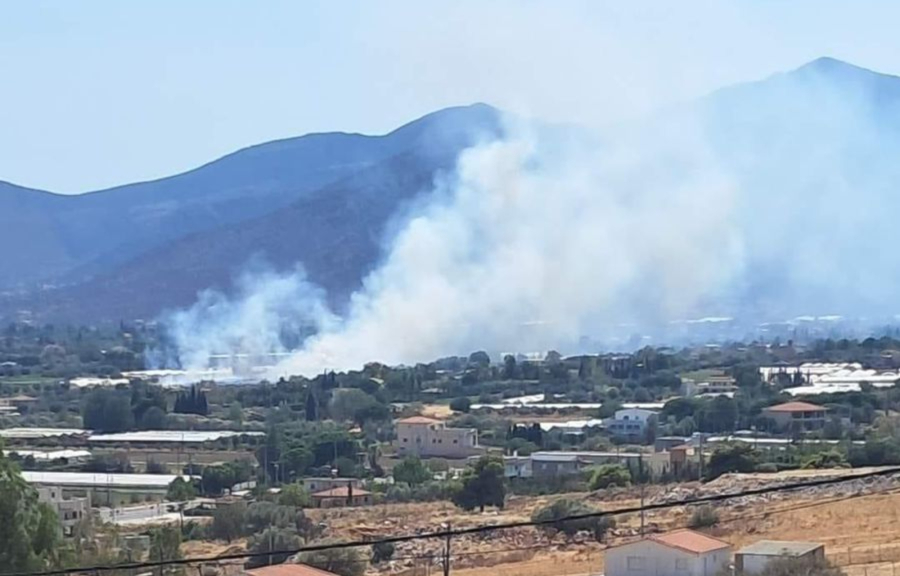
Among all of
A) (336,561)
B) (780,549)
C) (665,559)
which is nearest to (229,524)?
(336,561)

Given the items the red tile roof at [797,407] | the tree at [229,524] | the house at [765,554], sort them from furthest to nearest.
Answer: the red tile roof at [797,407]
the tree at [229,524]
the house at [765,554]

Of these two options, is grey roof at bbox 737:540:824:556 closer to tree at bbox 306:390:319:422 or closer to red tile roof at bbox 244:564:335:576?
red tile roof at bbox 244:564:335:576

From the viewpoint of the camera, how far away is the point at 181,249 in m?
196

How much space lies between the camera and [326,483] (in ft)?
137

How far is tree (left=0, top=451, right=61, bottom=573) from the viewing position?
62.5 ft

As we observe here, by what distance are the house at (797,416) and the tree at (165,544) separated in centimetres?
2454

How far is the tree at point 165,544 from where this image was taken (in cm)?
2708

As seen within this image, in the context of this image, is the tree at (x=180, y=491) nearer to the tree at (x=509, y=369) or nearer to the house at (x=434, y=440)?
the house at (x=434, y=440)

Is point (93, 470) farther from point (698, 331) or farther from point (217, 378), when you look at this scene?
point (698, 331)

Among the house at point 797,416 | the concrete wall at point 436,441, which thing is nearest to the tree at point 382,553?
the concrete wall at point 436,441

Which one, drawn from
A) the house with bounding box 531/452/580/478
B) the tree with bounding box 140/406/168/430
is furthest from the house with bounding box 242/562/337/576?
the tree with bounding box 140/406/168/430

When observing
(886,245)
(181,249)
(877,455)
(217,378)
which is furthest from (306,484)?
(181,249)

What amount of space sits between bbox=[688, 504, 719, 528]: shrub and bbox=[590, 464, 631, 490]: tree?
17.5 ft

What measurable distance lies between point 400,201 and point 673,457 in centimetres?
14458
